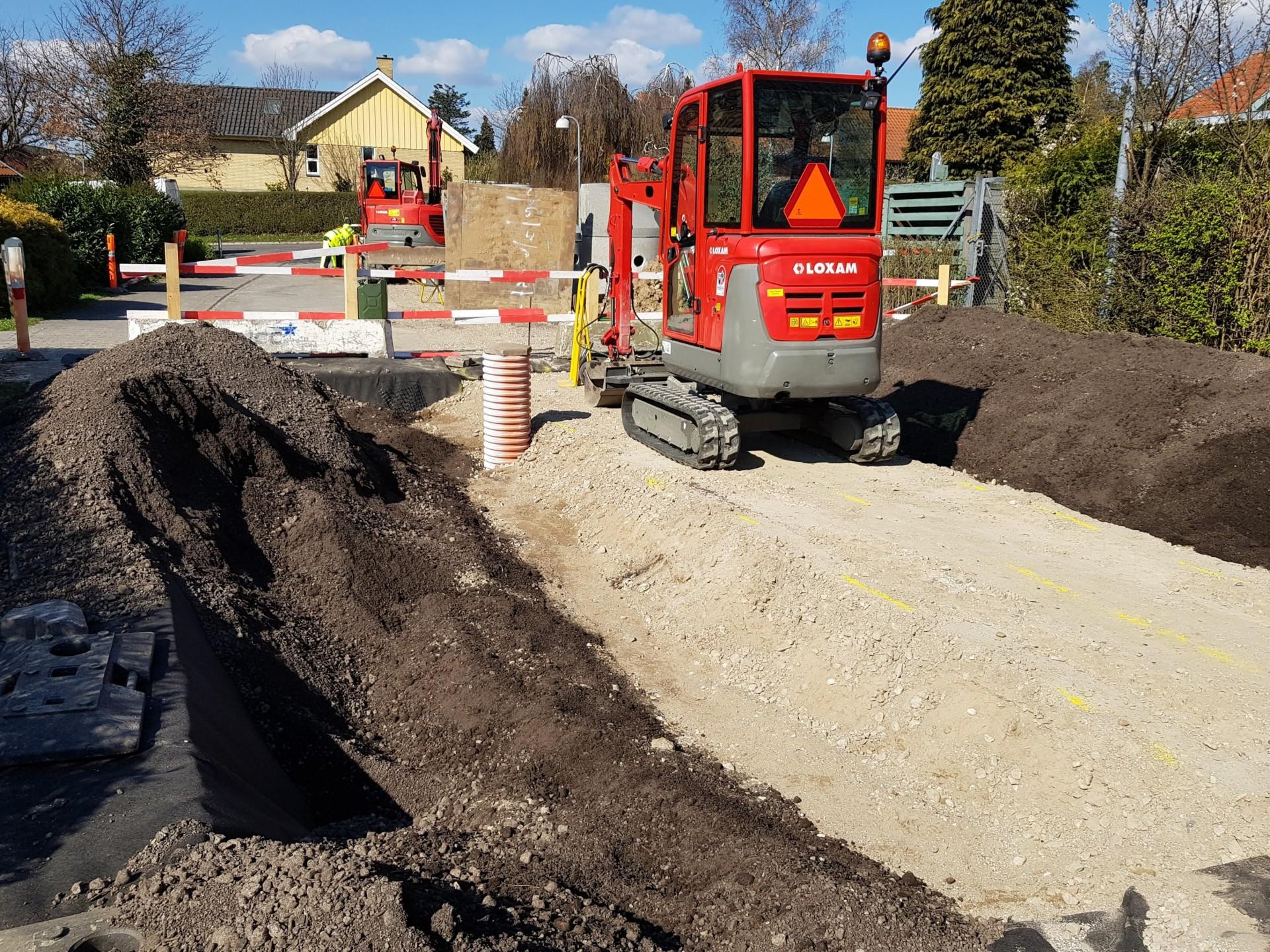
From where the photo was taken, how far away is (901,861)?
177 inches

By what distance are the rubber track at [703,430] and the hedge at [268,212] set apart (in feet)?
123

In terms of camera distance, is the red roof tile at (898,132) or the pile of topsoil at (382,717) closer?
the pile of topsoil at (382,717)

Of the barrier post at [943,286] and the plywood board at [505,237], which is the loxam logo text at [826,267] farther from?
the plywood board at [505,237]

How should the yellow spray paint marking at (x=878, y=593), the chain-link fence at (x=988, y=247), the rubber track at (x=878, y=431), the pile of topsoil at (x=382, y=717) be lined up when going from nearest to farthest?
1. the pile of topsoil at (x=382, y=717)
2. the yellow spray paint marking at (x=878, y=593)
3. the rubber track at (x=878, y=431)
4. the chain-link fence at (x=988, y=247)

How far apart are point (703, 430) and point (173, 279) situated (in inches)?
279

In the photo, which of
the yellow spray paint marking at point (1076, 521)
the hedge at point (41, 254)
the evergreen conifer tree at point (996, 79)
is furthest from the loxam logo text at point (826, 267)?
the evergreen conifer tree at point (996, 79)

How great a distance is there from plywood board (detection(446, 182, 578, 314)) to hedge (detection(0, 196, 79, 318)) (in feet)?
22.2

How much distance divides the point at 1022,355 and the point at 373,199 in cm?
2014

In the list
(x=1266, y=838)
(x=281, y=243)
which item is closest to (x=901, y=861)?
(x=1266, y=838)

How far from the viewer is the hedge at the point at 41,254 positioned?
17.2 metres

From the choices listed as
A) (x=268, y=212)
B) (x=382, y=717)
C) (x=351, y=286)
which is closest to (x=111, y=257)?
(x=351, y=286)

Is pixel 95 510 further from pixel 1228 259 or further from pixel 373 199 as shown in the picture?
pixel 373 199

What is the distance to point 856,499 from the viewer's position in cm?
843

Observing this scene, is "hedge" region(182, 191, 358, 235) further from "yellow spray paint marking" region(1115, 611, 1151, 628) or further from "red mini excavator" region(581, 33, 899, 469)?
"yellow spray paint marking" region(1115, 611, 1151, 628)
